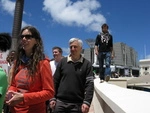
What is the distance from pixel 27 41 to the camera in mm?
3006

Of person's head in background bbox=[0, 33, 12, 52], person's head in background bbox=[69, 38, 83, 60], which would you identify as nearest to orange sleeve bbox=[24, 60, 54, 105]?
person's head in background bbox=[0, 33, 12, 52]

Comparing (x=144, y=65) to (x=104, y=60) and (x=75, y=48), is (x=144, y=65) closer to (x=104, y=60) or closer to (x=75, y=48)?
(x=104, y=60)

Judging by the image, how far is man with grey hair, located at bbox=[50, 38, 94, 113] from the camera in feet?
14.5

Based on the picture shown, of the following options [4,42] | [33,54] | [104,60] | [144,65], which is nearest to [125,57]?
[144,65]

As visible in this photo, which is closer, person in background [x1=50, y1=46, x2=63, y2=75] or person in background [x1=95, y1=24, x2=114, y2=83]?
person in background [x1=50, y1=46, x2=63, y2=75]

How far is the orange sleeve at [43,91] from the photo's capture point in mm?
2721

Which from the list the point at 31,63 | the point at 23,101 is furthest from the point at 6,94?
the point at 31,63

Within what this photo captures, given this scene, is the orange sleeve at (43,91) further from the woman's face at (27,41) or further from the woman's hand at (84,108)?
the woman's hand at (84,108)

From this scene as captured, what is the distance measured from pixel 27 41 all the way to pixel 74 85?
1.66 m

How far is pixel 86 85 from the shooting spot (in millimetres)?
4504

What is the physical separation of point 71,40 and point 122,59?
125061mm

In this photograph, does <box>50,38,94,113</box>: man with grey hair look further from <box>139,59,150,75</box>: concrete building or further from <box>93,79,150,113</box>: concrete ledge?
<box>139,59,150,75</box>: concrete building

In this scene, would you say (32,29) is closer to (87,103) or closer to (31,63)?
(31,63)

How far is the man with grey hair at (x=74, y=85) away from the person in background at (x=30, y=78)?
1.51 m
